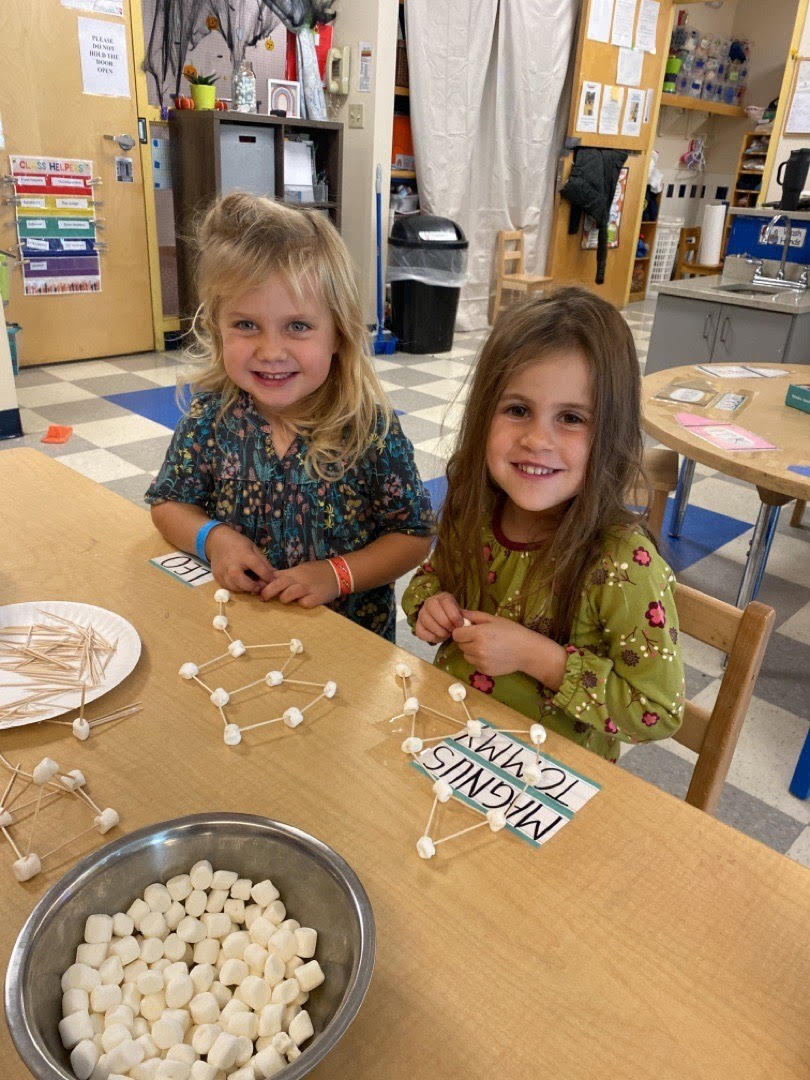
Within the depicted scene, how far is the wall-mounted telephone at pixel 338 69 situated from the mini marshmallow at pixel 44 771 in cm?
520

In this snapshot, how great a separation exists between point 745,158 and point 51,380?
762 centimetres

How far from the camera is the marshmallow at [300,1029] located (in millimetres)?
458

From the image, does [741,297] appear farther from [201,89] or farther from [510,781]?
[510,781]

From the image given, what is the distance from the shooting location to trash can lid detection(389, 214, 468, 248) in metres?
4.93

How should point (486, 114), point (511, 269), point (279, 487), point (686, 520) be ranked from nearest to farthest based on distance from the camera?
1. point (279, 487)
2. point (686, 520)
3. point (486, 114)
4. point (511, 269)

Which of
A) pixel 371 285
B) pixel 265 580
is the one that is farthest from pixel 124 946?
pixel 371 285

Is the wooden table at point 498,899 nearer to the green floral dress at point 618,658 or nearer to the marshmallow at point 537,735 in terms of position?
the marshmallow at point 537,735

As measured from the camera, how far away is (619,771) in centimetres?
72

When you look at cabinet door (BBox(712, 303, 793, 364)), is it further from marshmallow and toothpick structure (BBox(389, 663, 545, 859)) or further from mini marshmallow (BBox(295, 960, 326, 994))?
mini marshmallow (BBox(295, 960, 326, 994))

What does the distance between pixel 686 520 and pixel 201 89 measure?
3314mm

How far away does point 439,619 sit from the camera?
36.5 inches

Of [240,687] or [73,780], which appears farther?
[240,687]

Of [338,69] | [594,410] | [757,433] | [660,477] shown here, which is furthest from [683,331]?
[594,410]

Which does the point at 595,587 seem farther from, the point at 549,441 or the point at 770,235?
the point at 770,235
